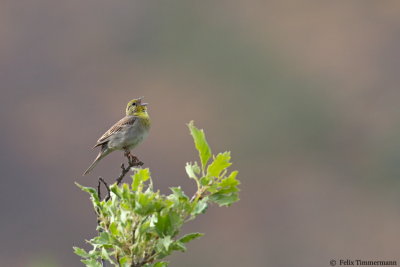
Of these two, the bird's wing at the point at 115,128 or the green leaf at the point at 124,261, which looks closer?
the green leaf at the point at 124,261

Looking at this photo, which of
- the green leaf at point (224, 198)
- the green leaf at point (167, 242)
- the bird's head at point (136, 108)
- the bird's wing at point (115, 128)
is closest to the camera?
the green leaf at point (167, 242)

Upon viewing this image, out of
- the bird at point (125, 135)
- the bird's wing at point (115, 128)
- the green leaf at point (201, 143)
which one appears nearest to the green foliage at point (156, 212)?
the green leaf at point (201, 143)

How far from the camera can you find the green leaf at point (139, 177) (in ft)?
9.39

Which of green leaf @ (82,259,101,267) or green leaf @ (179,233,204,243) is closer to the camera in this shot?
green leaf @ (179,233,204,243)

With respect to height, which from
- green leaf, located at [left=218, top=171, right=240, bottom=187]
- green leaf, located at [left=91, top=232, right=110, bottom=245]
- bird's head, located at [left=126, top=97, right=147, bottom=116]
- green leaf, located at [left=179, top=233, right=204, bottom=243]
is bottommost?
green leaf, located at [left=91, top=232, right=110, bottom=245]

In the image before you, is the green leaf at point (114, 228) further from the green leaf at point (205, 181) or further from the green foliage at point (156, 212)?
the green leaf at point (205, 181)

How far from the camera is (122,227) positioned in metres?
2.79

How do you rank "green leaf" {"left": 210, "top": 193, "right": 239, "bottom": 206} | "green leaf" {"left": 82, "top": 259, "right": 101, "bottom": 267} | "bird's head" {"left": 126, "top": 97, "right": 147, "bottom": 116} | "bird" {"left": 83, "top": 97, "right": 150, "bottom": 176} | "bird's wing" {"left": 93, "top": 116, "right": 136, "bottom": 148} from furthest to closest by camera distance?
"bird's head" {"left": 126, "top": 97, "right": 147, "bottom": 116}, "bird's wing" {"left": 93, "top": 116, "right": 136, "bottom": 148}, "bird" {"left": 83, "top": 97, "right": 150, "bottom": 176}, "green leaf" {"left": 82, "top": 259, "right": 101, "bottom": 267}, "green leaf" {"left": 210, "top": 193, "right": 239, "bottom": 206}

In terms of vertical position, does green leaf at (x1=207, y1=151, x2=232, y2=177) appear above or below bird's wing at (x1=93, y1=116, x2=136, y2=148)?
below

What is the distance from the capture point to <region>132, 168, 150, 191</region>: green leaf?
2.86 m

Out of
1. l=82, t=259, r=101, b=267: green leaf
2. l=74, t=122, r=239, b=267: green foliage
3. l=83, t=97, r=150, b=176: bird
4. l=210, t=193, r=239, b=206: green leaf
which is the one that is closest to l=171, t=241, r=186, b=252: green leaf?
l=74, t=122, r=239, b=267: green foliage

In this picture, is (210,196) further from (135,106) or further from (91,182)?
(91,182)

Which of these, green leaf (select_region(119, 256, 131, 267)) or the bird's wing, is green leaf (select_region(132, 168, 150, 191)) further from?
the bird's wing

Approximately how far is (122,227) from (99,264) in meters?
0.37
